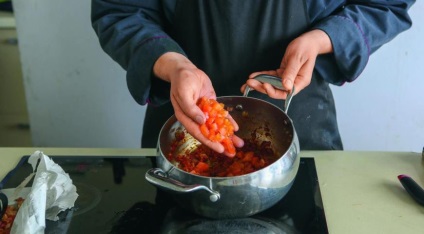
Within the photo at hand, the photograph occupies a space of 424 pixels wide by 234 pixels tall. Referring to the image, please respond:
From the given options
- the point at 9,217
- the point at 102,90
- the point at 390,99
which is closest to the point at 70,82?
the point at 102,90

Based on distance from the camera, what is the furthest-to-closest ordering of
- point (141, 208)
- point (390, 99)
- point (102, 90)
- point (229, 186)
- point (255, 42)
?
point (102, 90) < point (390, 99) < point (255, 42) < point (141, 208) < point (229, 186)

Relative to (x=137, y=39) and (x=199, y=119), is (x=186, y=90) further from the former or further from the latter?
(x=137, y=39)

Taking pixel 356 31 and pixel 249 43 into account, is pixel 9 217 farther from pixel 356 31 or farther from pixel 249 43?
pixel 356 31

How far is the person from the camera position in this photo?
0.74 m

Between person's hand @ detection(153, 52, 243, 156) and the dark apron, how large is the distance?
0.34ft

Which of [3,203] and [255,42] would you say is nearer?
[3,203]

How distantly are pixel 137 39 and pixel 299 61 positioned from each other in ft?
0.83

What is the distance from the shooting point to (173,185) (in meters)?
0.56

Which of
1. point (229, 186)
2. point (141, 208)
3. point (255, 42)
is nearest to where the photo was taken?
point (229, 186)

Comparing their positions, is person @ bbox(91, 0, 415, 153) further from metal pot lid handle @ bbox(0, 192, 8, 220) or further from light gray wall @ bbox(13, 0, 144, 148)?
light gray wall @ bbox(13, 0, 144, 148)

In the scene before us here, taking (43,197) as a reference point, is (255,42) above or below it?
above

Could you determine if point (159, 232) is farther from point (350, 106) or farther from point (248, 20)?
point (350, 106)

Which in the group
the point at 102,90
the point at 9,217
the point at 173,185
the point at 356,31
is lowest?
the point at 102,90

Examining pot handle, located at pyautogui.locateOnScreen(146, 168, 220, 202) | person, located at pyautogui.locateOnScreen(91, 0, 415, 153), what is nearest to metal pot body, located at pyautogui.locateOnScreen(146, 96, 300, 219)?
pot handle, located at pyautogui.locateOnScreen(146, 168, 220, 202)
